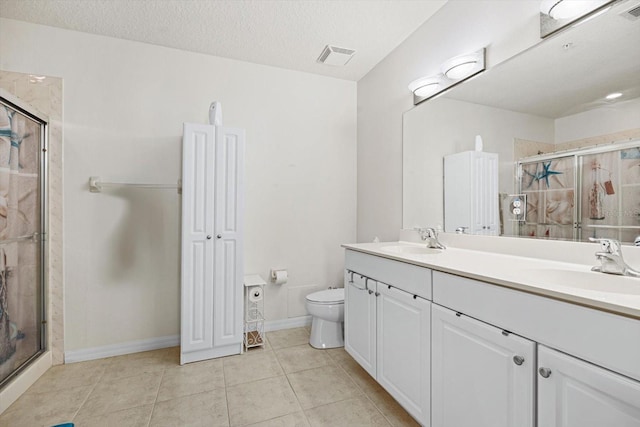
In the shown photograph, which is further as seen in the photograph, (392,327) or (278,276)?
(278,276)

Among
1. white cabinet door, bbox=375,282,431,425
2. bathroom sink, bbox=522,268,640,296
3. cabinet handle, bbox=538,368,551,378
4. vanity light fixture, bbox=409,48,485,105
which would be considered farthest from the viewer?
vanity light fixture, bbox=409,48,485,105

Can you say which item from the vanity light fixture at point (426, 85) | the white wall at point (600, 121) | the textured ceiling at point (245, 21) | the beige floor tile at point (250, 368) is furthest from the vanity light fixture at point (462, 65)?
the beige floor tile at point (250, 368)

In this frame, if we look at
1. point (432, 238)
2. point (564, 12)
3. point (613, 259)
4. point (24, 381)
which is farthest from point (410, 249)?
point (24, 381)

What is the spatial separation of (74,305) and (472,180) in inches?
117

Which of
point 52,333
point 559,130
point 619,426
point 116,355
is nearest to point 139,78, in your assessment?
point 52,333

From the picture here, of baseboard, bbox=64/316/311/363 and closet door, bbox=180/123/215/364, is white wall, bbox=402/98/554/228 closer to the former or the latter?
closet door, bbox=180/123/215/364

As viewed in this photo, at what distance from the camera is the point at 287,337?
106 inches

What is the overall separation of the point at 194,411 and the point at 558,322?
180 centimetres

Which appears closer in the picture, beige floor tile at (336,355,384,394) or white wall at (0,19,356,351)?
beige floor tile at (336,355,384,394)

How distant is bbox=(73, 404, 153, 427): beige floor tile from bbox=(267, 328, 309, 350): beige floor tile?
1.02m

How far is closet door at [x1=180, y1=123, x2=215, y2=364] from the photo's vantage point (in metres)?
2.19

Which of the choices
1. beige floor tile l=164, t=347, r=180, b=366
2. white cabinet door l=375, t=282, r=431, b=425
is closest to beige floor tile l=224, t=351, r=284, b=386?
beige floor tile l=164, t=347, r=180, b=366

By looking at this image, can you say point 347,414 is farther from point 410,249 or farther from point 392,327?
point 410,249

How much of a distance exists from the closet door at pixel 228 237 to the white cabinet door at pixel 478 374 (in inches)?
59.9
